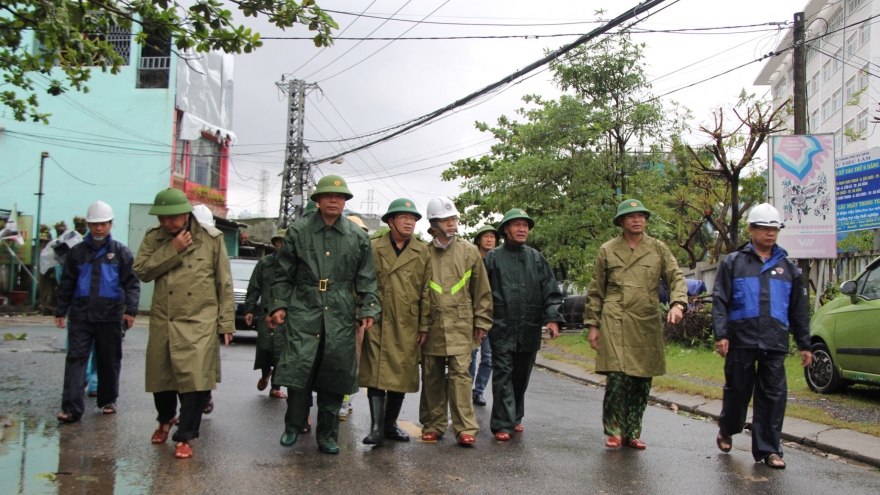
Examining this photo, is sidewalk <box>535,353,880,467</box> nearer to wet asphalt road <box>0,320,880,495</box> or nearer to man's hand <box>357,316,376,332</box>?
wet asphalt road <box>0,320,880,495</box>

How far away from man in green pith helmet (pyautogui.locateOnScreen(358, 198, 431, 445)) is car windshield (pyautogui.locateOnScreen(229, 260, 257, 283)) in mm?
11013

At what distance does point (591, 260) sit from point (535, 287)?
448 inches

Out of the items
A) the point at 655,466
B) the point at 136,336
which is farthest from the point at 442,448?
the point at 136,336

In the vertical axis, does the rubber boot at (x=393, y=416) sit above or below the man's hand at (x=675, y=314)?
below

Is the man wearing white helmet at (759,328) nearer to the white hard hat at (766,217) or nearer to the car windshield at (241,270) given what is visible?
the white hard hat at (766,217)

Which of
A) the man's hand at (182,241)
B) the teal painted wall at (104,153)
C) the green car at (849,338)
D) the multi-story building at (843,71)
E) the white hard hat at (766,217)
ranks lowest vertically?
the green car at (849,338)

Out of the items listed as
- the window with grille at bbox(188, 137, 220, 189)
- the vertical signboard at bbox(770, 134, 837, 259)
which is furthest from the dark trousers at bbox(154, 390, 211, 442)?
the window with grille at bbox(188, 137, 220, 189)

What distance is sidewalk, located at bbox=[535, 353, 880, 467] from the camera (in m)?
6.23

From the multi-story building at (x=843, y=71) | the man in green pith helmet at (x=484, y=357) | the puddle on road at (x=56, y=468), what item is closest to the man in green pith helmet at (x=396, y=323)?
the puddle on road at (x=56, y=468)

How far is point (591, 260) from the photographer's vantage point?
17906mm

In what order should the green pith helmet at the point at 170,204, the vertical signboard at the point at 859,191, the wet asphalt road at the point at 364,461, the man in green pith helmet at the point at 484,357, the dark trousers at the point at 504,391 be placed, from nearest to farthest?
the wet asphalt road at the point at 364,461 < the green pith helmet at the point at 170,204 < the dark trousers at the point at 504,391 < the man in green pith helmet at the point at 484,357 < the vertical signboard at the point at 859,191

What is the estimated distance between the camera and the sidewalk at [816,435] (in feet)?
20.4

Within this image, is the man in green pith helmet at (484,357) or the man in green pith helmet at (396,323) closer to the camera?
the man in green pith helmet at (396,323)

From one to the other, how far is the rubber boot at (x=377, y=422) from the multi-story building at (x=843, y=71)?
3417cm
